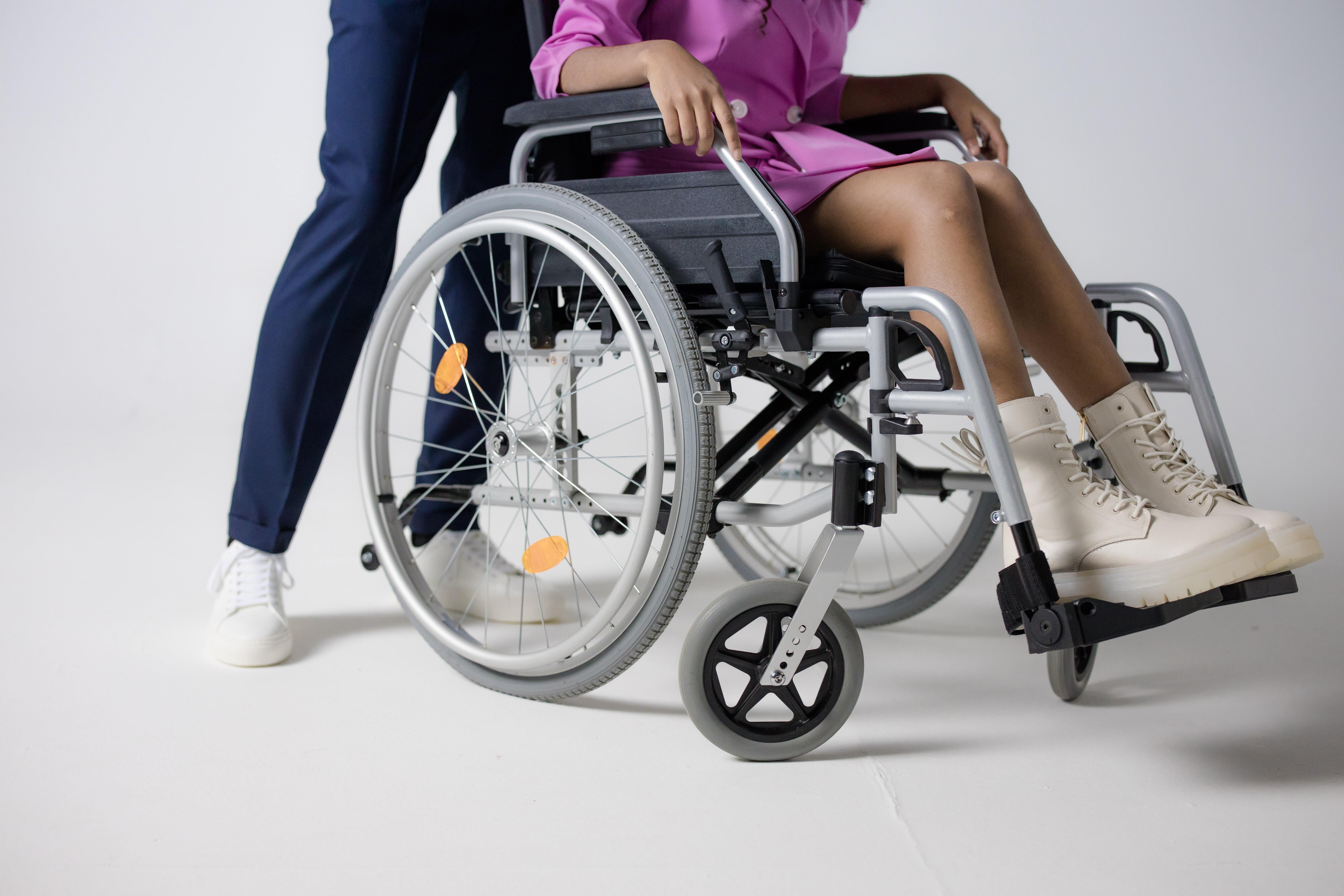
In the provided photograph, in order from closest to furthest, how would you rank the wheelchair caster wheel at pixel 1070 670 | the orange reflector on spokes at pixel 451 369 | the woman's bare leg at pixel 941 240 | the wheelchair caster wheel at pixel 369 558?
the woman's bare leg at pixel 941 240 → the wheelchair caster wheel at pixel 1070 670 → the orange reflector on spokes at pixel 451 369 → the wheelchair caster wheel at pixel 369 558

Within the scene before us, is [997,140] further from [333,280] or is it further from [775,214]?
[333,280]

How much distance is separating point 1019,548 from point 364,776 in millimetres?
702

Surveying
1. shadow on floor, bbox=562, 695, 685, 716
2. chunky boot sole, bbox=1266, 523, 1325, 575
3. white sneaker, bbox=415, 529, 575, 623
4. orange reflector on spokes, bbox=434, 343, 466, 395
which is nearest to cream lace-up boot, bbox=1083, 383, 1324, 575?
chunky boot sole, bbox=1266, 523, 1325, 575

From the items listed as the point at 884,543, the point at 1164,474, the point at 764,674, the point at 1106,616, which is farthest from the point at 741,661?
the point at 884,543

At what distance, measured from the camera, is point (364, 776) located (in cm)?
116

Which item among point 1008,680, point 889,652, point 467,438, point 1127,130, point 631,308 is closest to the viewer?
point 631,308

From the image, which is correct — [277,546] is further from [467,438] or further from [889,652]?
[889,652]

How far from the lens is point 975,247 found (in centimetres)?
111

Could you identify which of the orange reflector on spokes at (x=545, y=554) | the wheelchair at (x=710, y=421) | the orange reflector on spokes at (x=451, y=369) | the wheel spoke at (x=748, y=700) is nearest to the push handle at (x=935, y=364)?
the wheelchair at (x=710, y=421)

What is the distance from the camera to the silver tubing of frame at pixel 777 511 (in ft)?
3.77

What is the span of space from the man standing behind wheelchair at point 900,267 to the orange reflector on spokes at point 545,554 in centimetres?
43

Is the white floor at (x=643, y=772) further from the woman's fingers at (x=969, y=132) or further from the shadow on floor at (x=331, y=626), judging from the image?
the woman's fingers at (x=969, y=132)

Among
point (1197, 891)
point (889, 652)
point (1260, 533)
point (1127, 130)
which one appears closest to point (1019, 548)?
point (1260, 533)

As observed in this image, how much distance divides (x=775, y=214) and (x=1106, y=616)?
0.50m
